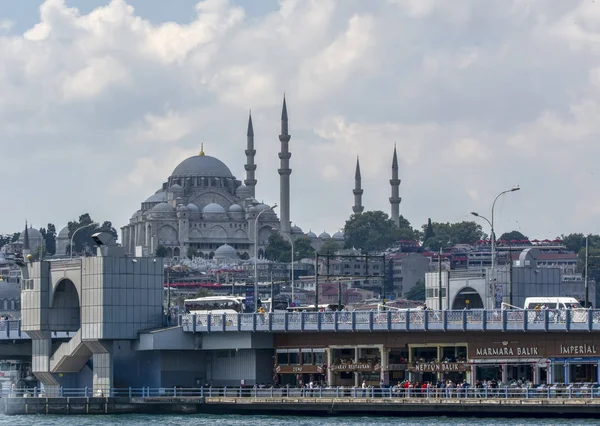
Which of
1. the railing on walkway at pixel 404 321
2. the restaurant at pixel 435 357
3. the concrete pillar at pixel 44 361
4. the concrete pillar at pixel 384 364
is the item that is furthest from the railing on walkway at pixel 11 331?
the concrete pillar at pixel 384 364

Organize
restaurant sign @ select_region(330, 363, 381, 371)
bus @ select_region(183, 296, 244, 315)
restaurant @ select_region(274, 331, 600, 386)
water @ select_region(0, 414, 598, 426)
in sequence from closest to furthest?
water @ select_region(0, 414, 598, 426), restaurant @ select_region(274, 331, 600, 386), restaurant sign @ select_region(330, 363, 381, 371), bus @ select_region(183, 296, 244, 315)

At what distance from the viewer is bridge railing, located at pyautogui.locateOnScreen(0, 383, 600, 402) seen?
219ft

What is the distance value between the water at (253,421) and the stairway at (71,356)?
3.81 m

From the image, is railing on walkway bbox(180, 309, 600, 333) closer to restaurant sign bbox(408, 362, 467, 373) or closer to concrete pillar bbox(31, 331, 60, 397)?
restaurant sign bbox(408, 362, 467, 373)

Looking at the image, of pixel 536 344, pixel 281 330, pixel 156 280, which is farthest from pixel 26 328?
pixel 536 344

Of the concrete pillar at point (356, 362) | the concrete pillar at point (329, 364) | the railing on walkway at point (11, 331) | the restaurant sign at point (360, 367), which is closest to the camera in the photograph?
the restaurant sign at point (360, 367)

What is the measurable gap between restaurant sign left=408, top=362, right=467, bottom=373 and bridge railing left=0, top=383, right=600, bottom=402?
1.52 metres

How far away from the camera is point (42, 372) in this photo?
262ft

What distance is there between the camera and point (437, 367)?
7194 cm

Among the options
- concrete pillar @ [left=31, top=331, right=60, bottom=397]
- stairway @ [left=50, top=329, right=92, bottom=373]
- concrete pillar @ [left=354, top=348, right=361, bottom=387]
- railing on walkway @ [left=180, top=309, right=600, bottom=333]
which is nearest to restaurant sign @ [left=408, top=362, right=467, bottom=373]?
railing on walkway @ [left=180, top=309, right=600, bottom=333]

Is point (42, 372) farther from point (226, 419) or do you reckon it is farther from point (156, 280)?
point (226, 419)

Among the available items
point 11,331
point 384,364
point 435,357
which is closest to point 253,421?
point 384,364

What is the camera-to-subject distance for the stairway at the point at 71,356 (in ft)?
254

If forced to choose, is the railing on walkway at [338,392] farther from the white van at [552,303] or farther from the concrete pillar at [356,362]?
the white van at [552,303]
